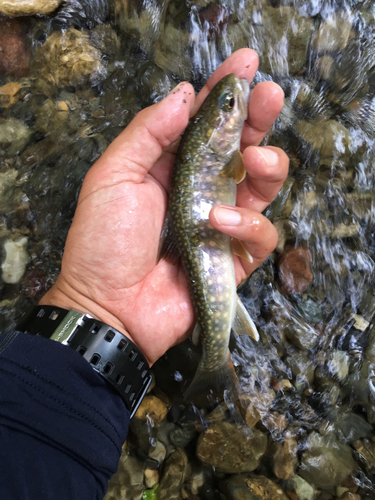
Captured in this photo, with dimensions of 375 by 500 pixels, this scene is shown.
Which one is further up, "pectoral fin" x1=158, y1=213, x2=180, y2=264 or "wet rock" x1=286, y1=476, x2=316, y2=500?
"pectoral fin" x1=158, y1=213, x2=180, y2=264

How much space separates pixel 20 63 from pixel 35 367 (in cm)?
327

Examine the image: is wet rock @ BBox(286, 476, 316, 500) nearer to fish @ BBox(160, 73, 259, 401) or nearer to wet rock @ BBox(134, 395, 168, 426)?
wet rock @ BBox(134, 395, 168, 426)

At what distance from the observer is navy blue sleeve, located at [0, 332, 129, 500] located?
4.66ft

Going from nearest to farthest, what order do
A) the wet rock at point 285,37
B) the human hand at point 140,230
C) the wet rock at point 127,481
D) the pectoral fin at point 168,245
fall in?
the human hand at point 140,230 < the pectoral fin at point 168,245 < the wet rock at point 127,481 < the wet rock at point 285,37

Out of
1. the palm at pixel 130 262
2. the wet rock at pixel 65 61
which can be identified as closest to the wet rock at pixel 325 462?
the palm at pixel 130 262

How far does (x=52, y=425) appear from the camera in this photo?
60.5 inches

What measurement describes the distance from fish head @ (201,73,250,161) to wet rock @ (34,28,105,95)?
71.9 inches

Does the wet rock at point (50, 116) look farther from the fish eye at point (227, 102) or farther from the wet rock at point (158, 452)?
the wet rock at point (158, 452)

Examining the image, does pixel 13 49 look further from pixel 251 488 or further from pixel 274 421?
pixel 251 488

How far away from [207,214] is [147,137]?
66 cm

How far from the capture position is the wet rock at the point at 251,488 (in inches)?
113

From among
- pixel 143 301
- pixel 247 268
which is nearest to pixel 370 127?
pixel 247 268

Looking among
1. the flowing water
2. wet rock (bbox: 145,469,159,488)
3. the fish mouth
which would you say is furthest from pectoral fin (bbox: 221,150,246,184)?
wet rock (bbox: 145,469,159,488)

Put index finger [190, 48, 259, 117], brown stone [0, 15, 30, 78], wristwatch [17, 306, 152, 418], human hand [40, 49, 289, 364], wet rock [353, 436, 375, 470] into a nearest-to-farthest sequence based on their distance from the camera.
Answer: wristwatch [17, 306, 152, 418]
human hand [40, 49, 289, 364]
index finger [190, 48, 259, 117]
wet rock [353, 436, 375, 470]
brown stone [0, 15, 30, 78]
